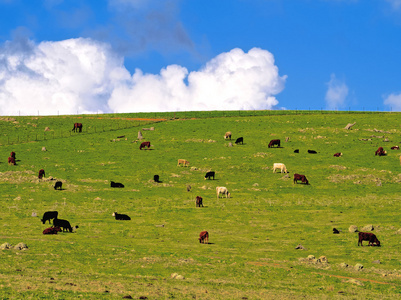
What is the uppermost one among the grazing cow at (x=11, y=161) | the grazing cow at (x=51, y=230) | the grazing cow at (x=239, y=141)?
the grazing cow at (x=239, y=141)

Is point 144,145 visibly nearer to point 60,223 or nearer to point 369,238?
point 60,223

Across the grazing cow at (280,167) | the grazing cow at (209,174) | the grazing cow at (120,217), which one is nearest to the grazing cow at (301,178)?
the grazing cow at (280,167)

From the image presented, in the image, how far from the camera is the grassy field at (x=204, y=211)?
2180 cm

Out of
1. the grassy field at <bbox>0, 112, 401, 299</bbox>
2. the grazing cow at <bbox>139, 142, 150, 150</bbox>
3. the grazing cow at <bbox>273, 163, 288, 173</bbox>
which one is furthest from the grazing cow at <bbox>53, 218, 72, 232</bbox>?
the grazing cow at <bbox>139, 142, 150, 150</bbox>

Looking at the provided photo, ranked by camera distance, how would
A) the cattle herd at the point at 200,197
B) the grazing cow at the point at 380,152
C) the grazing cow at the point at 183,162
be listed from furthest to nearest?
1. the grazing cow at the point at 380,152
2. the grazing cow at the point at 183,162
3. the cattle herd at the point at 200,197

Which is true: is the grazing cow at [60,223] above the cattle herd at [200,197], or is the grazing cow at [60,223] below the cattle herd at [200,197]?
below

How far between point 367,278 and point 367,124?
7518 centimetres

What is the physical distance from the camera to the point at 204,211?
45.2 m

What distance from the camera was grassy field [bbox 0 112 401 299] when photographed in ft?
71.5

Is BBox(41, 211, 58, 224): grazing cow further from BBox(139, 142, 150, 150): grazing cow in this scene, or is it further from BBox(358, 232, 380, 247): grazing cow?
BBox(139, 142, 150, 150): grazing cow

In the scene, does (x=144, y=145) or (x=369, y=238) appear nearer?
(x=369, y=238)

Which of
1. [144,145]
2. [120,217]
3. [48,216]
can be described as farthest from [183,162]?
[48,216]

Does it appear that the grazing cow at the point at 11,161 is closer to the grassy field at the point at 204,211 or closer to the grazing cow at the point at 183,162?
the grassy field at the point at 204,211

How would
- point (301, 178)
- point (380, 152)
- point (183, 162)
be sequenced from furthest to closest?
point (380, 152) → point (183, 162) → point (301, 178)
